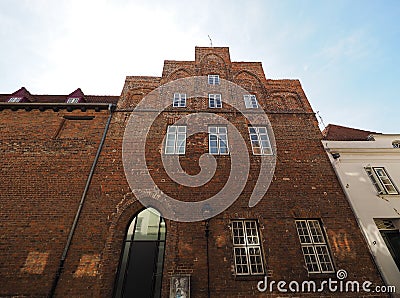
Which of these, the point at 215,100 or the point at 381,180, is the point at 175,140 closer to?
the point at 215,100

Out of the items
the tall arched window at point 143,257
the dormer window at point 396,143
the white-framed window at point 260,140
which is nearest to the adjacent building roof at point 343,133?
the dormer window at point 396,143

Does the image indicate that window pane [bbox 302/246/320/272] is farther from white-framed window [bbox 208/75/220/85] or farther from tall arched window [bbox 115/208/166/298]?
white-framed window [bbox 208/75/220/85]

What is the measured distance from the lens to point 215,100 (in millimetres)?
11812

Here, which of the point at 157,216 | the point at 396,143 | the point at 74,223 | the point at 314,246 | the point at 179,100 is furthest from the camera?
the point at 179,100

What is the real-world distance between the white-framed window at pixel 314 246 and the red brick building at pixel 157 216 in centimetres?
4

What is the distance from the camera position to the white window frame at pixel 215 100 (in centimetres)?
1156

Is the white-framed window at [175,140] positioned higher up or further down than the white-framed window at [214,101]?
further down

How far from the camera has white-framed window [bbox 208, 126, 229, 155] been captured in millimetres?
9766

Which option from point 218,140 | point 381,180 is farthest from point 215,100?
point 381,180

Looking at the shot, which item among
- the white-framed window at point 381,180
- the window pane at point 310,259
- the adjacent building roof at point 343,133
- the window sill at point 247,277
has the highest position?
the adjacent building roof at point 343,133

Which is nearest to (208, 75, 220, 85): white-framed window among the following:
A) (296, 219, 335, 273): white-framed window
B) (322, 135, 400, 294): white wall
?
(322, 135, 400, 294): white wall

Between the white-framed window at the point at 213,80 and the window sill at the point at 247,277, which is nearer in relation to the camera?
the window sill at the point at 247,277

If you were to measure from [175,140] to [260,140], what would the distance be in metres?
4.04

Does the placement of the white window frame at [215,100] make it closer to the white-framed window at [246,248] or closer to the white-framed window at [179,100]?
the white-framed window at [179,100]
